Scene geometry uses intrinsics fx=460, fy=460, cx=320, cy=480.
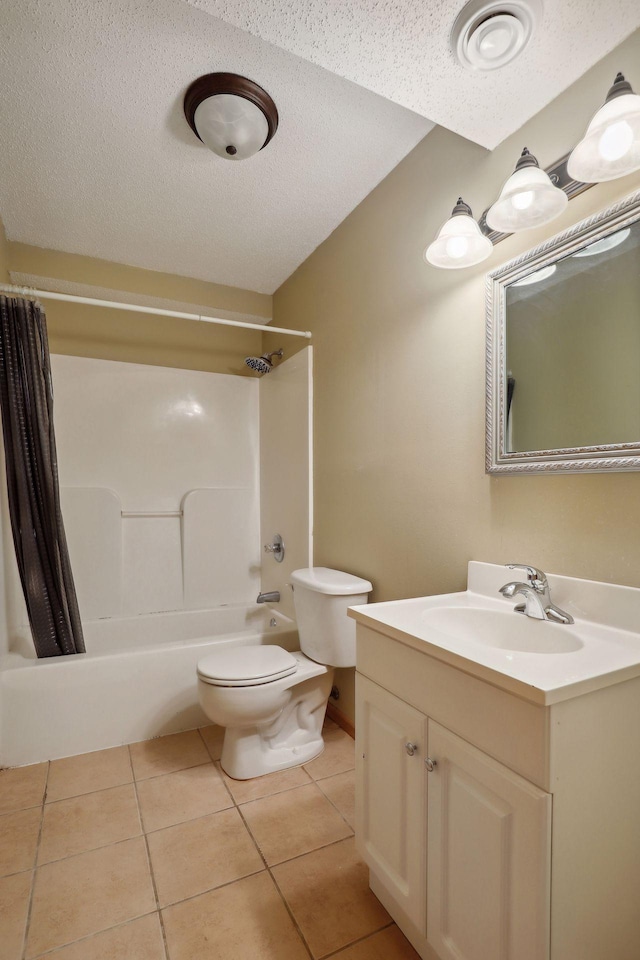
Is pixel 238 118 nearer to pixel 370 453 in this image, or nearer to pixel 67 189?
pixel 67 189

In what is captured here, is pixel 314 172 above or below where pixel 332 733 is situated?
above

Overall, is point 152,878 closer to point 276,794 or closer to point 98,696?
point 276,794

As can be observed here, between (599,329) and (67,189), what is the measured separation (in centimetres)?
215

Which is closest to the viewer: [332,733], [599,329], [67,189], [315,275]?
[599,329]

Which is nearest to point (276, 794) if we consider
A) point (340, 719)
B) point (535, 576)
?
point (340, 719)

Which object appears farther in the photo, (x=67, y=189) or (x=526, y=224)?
(x=67, y=189)

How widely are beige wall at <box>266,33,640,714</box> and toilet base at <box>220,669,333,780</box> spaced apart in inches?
8.4

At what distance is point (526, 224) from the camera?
120 cm

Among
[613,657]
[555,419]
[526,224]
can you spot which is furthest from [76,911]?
[526,224]

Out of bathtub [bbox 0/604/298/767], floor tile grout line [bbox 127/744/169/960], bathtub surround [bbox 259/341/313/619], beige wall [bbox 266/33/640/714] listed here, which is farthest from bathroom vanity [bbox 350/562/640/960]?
bathtub surround [bbox 259/341/313/619]

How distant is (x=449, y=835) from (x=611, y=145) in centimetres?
148

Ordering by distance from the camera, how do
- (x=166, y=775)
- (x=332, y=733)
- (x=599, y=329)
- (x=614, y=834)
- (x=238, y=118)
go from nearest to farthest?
(x=614, y=834)
(x=599, y=329)
(x=238, y=118)
(x=166, y=775)
(x=332, y=733)

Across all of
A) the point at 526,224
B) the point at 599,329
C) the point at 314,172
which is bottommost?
the point at 599,329

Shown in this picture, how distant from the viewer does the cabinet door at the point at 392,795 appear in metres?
1.04
